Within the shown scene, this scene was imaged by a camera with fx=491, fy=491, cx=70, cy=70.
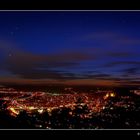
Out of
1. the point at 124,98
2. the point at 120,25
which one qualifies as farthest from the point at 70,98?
the point at 120,25

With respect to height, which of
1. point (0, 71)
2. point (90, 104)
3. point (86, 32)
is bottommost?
point (90, 104)

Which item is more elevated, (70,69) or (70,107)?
(70,69)

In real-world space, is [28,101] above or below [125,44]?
below

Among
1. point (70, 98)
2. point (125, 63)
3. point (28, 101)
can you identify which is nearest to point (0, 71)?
point (28, 101)

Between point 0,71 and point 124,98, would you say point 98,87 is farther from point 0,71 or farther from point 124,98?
point 0,71

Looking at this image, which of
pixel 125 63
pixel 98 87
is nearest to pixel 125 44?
pixel 125 63

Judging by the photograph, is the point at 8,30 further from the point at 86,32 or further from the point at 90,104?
the point at 90,104

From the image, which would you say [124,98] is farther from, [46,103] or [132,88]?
[46,103]

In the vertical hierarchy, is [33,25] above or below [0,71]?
above
